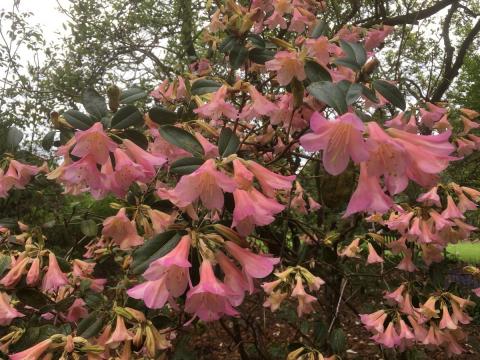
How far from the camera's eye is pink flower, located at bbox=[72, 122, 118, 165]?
3.25ft

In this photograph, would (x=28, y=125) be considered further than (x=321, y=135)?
Yes

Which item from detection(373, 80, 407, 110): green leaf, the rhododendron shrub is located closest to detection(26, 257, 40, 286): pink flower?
the rhododendron shrub

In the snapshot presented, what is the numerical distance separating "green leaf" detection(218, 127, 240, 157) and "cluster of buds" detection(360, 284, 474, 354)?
3.43 feet

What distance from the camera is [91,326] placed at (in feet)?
4.08

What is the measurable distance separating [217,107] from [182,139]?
22cm

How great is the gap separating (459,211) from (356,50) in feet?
2.91

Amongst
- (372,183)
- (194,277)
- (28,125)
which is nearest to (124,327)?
(194,277)

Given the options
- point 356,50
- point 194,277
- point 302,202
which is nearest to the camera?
point 194,277

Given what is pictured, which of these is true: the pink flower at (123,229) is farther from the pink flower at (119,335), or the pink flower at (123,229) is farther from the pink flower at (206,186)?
the pink flower at (206,186)

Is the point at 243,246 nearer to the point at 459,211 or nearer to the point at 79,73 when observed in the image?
the point at 459,211

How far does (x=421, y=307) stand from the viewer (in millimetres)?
1767

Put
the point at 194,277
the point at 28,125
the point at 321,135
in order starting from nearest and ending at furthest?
the point at 321,135
the point at 194,277
the point at 28,125

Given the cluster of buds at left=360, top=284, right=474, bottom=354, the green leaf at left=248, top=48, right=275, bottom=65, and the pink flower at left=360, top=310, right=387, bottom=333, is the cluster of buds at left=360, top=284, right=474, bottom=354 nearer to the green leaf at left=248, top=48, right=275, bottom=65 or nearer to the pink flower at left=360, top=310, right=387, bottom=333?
the pink flower at left=360, top=310, right=387, bottom=333

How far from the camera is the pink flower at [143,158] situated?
112 cm
